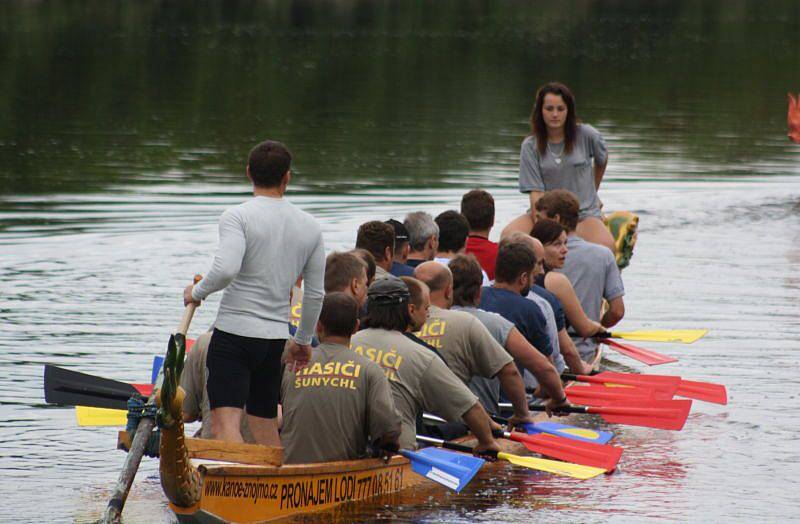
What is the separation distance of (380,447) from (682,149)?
23773mm

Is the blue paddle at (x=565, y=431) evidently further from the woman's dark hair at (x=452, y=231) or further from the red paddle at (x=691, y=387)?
the woman's dark hair at (x=452, y=231)

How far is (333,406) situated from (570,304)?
4.07m

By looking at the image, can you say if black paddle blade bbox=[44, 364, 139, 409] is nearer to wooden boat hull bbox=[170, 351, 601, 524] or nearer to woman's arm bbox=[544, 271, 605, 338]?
wooden boat hull bbox=[170, 351, 601, 524]

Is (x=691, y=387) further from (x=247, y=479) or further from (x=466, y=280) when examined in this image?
(x=247, y=479)

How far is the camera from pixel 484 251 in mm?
12797

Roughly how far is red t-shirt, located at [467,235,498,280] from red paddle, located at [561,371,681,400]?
110cm

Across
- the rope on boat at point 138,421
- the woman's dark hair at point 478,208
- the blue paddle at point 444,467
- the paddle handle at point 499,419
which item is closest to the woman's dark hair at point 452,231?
the woman's dark hair at point 478,208

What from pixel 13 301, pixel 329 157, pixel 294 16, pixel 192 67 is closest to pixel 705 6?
pixel 294 16

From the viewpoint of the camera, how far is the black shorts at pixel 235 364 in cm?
879

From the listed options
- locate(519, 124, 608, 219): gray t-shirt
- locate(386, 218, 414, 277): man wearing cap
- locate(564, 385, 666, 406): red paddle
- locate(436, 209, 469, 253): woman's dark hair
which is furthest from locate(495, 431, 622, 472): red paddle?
locate(519, 124, 608, 219): gray t-shirt

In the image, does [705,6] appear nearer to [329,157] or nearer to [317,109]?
[317,109]

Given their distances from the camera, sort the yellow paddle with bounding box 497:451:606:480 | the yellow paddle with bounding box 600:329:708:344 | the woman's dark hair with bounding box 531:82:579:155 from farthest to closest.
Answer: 1. the woman's dark hair with bounding box 531:82:579:155
2. the yellow paddle with bounding box 600:329:708:344
3. the yellow paddle with bounding box 497:451:606:480

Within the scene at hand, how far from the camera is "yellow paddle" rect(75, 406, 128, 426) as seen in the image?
10.3 meters

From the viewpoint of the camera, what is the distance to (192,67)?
52.4 metres
